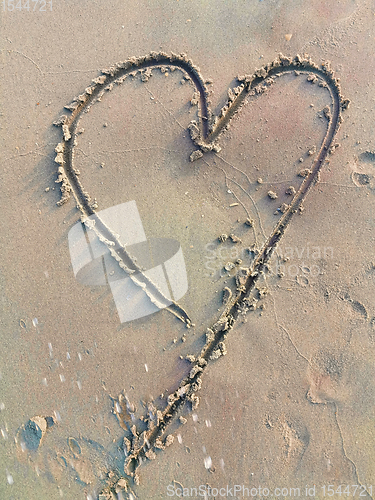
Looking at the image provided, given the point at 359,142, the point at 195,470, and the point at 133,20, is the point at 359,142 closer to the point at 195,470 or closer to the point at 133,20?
the point at 133,20

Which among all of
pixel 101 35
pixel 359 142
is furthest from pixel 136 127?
pixel 359 142

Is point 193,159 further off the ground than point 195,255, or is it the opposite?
point 193,159

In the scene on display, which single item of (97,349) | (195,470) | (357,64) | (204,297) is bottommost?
(195,470)
